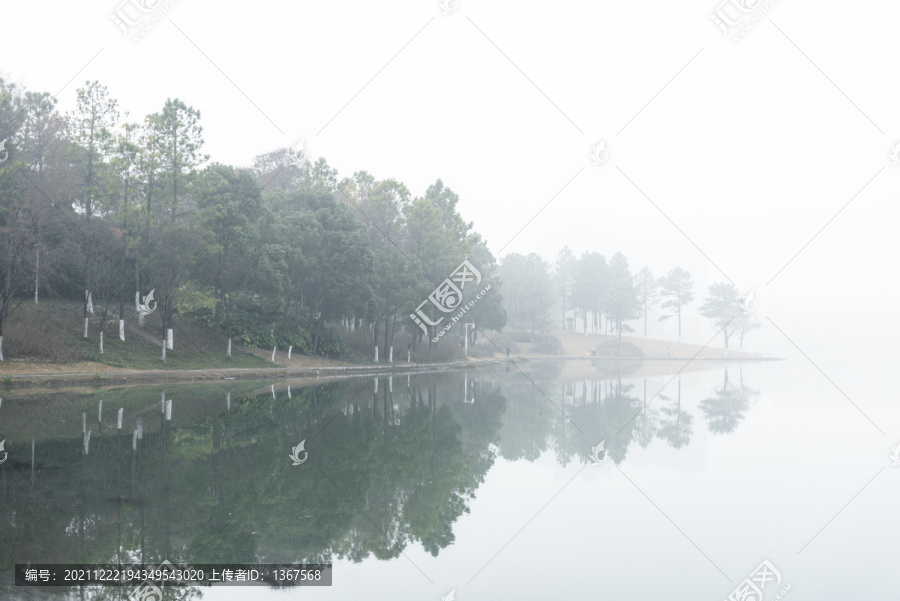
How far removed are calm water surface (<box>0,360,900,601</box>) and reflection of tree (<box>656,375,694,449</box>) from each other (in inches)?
6.0

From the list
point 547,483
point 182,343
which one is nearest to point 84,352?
point 182,343

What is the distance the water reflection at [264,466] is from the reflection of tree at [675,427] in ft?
0.21

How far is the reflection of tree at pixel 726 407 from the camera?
20.2 m

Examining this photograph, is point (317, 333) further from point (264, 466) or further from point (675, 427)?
point (264, 466)

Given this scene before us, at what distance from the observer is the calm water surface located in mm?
7105

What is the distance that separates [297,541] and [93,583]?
2223mm

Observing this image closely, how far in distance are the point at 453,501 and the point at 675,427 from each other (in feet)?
36.8

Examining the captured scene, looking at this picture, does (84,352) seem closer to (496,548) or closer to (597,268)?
(496,548)

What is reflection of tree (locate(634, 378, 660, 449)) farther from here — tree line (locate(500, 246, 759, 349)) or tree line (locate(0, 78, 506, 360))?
tree line (locate(500, 246, 759, 349))

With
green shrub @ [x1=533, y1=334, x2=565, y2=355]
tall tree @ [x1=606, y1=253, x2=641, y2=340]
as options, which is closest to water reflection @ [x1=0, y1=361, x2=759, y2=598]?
green shrub @ [x1=533, y1=334, x2=565, y2=355]

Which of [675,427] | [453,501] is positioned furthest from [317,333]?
[453,501]

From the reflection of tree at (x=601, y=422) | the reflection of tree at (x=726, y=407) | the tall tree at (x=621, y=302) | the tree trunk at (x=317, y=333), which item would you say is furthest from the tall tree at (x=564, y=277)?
the reflection of tree at (x=601, y=422)

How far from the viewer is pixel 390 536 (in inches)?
327

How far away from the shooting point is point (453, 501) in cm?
1020
